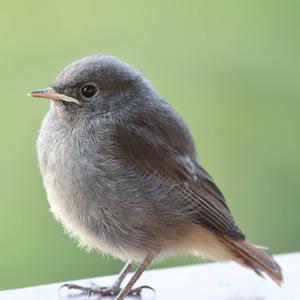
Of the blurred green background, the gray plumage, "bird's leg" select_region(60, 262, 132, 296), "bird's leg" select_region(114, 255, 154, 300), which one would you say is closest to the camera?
the gray plumage

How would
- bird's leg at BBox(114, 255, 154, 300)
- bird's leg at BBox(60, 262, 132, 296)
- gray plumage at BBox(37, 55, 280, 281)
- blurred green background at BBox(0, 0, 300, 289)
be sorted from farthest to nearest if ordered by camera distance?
blurred green background at BBox(0, 0, 300, 289) < bird's leg at BBox(60, 262, 132, 296) < bird's leg at BBox(114, 255, 154, 300) < gray plumage at BBox(37, 55, 280, 281)

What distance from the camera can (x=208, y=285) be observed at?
3.59 metres

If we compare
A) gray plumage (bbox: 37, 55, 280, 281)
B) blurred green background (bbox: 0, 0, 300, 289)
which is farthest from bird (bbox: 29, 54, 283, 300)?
blurred green background (bbox: 0, 0, 300, 289)

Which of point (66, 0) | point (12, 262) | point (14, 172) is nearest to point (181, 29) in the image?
point (66, 0)

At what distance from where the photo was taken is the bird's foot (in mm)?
3625

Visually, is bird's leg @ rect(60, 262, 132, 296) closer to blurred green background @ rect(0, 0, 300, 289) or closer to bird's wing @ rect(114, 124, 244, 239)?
bird's wing @ rect(114, 124, 244, 239)

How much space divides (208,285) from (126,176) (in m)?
0.56

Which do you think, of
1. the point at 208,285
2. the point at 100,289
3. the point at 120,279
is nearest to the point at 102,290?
the point at 100,289

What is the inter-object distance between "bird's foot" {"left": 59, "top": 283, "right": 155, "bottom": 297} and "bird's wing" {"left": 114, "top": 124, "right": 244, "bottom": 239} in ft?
1.18

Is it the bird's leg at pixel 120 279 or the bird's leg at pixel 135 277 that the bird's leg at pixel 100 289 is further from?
the bird's leg at pixel 135 277

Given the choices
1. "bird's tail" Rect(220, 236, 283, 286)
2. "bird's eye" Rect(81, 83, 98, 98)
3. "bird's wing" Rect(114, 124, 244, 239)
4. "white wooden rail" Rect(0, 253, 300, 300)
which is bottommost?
"white wooden rail" Rect(0, 253, 300, 300)

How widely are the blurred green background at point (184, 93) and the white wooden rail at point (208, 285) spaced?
0.57 metres

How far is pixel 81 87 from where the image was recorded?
→ 3.53 metres

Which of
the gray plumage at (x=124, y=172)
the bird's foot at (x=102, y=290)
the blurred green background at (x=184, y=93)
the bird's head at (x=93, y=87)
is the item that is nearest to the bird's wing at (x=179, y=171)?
the gray plumage at (x=124, y=172)
